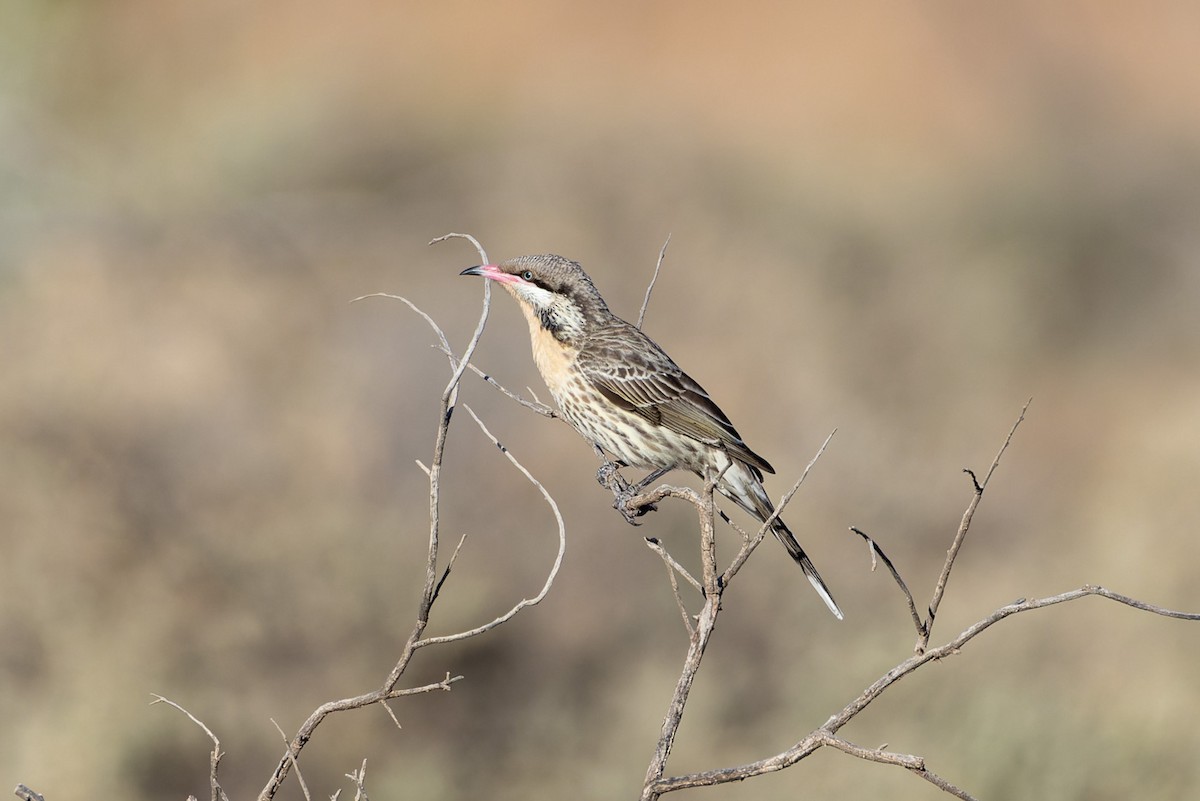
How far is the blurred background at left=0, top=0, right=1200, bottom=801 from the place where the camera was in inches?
379

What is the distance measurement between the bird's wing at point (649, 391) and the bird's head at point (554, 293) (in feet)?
0.45

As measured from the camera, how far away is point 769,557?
11.1m

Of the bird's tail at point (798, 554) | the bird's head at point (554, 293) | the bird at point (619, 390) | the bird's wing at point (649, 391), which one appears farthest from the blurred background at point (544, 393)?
the bird's head at point (554, 293)

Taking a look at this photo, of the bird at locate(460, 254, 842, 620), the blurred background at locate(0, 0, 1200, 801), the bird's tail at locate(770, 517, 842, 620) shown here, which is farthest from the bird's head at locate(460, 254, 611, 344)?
the blurred background at locate(0, 0, 1200, 801)

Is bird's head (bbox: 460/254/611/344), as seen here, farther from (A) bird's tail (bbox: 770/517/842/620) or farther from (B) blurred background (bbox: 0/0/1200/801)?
(B) blurred background (bbox: 0/0/1200/801)

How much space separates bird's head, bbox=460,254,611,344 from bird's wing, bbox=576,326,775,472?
139 mm

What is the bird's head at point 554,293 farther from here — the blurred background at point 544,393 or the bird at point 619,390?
the blurred background at point 544,393

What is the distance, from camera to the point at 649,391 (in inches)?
264

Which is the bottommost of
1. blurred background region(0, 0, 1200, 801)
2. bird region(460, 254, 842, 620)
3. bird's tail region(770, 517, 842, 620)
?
bird's tail region(770, 517, 842, 620)

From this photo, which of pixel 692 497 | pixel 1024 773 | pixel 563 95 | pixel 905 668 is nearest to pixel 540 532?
pixel 1024 773

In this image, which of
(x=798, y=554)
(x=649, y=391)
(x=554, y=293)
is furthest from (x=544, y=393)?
(x=798, y=554)

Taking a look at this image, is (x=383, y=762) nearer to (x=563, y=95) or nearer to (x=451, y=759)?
(x=451, y=759)

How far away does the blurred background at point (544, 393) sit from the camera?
962 centimetres

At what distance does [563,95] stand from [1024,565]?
1305cm
